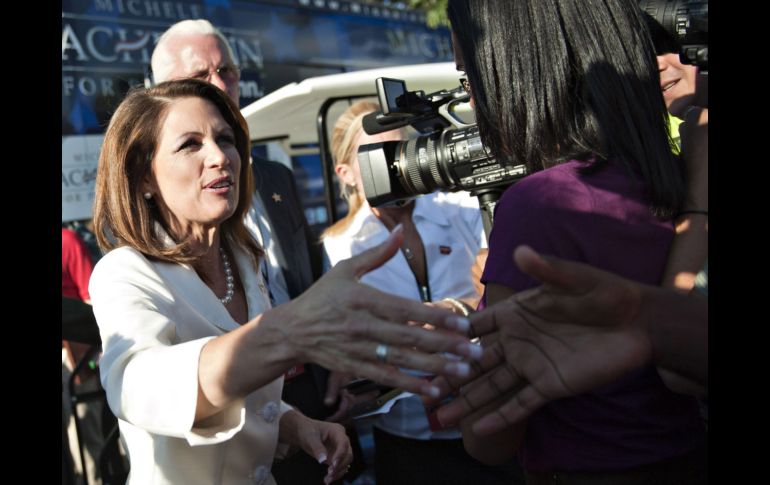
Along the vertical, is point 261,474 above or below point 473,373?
below

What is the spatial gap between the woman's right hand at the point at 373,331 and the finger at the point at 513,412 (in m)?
0.12

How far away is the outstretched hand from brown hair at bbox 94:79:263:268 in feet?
3.43

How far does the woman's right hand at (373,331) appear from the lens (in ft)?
4.09

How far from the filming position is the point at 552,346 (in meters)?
1.27

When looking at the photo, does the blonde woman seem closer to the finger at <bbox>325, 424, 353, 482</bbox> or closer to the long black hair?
the finger at <bbox>325, 424, 353, 482</bbox>

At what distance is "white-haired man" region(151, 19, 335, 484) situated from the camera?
9.52 ft

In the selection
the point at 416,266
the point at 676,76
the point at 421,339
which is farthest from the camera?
the point at 416,266

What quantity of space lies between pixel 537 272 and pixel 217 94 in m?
1.53

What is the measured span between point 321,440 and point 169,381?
2.50ft

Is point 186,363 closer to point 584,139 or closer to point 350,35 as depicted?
point 584,139

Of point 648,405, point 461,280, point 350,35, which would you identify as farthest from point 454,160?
point 350,35

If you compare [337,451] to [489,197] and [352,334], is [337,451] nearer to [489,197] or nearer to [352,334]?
[489,197]

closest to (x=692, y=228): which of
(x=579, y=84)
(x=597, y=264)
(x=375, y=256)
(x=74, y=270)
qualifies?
(x=597, y=264)

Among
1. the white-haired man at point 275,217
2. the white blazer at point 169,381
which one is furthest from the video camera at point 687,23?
the white-haired man at point 275,217
